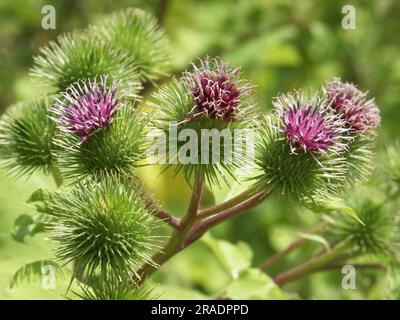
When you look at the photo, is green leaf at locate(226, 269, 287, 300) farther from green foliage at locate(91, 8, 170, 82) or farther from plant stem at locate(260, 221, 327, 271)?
green foliage at locate(91, 8, 170, 82)

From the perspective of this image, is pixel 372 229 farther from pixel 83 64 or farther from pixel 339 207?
pixel 83 64

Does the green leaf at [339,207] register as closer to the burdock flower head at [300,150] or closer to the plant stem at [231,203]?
the burdock flower head at [300,150]

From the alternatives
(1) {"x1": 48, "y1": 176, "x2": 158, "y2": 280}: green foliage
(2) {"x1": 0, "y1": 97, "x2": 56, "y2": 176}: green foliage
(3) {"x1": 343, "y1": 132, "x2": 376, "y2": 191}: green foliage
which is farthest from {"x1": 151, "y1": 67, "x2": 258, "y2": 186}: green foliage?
(2) {"x1": 0, "y1": 97, "x2": 56, "y2": 176}: green foliage

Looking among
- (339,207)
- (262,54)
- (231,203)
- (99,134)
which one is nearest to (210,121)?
(231,203)

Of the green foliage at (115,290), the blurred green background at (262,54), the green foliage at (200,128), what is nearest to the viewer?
the green foliage at (115,290)

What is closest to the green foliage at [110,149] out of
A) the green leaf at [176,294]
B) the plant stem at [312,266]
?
the green leaf at [176,294]
